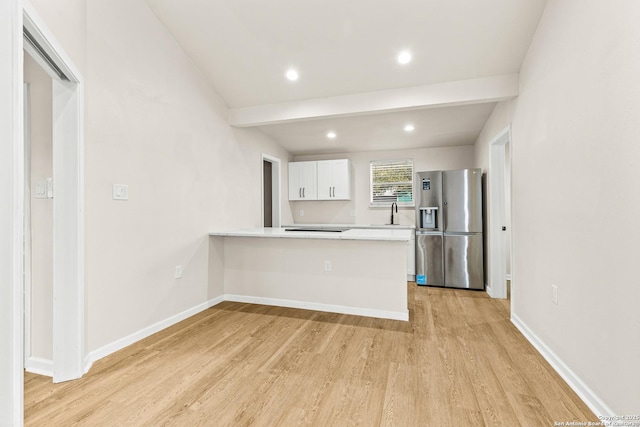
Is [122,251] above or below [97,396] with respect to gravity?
above

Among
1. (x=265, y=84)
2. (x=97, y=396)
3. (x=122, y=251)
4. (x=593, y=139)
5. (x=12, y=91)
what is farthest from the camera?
(x=265, y=84)

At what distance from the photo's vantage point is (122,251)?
2414 mm

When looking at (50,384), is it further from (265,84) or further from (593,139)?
(593,139)

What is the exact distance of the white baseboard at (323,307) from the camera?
3070 mm

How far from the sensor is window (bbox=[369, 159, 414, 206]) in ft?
17.9

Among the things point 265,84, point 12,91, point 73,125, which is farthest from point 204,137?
point 12,91

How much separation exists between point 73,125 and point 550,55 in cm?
327

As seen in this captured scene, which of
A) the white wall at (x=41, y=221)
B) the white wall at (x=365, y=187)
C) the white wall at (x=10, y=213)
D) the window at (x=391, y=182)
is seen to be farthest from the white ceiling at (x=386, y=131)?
the white wall at (x=10, y=213)

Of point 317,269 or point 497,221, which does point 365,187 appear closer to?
point 497,221

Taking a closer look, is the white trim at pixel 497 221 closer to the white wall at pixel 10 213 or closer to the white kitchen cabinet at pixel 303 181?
the white kitchen cabinet at pixel 303 181

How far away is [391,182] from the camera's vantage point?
554cm

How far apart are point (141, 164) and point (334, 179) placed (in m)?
3.36

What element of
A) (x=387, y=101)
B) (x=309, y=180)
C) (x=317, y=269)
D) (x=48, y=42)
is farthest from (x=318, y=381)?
(x=309, y=180)

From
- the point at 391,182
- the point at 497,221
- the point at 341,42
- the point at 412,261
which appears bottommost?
the point at 412,261
